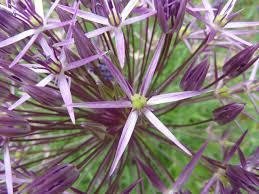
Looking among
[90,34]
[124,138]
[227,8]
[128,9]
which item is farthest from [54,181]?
[227,8]

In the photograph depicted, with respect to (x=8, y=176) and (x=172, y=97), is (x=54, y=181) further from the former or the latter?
(x=172, y=97)

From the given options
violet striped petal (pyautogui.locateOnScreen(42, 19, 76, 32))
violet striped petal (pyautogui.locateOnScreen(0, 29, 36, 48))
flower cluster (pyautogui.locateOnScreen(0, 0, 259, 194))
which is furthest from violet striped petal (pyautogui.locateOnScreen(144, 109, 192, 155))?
violet striped petal (pyautogui.locateOnScreen(0, 29, 36, 48))

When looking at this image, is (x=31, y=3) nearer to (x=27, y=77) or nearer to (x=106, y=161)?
(x=27, y=77)

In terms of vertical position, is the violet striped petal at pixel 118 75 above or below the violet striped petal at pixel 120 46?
below

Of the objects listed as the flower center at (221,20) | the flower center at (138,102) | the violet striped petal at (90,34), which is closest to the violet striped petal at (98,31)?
the violet striped petal at (90,34)

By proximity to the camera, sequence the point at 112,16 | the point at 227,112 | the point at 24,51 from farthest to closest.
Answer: the point at 227,112
the point at 112,16
the point at 24,51

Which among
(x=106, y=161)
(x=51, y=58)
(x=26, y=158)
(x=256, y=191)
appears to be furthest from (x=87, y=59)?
(x=26, y=158)

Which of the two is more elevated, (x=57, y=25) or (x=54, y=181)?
(x=57, y=25)

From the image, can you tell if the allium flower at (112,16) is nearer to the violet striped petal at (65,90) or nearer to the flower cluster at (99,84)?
the flower cluster at (99,84)

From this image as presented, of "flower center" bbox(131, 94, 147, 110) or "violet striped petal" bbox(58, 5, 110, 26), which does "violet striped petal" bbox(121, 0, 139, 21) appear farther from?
"flower center" bbox(131, 94, 147, 110)
